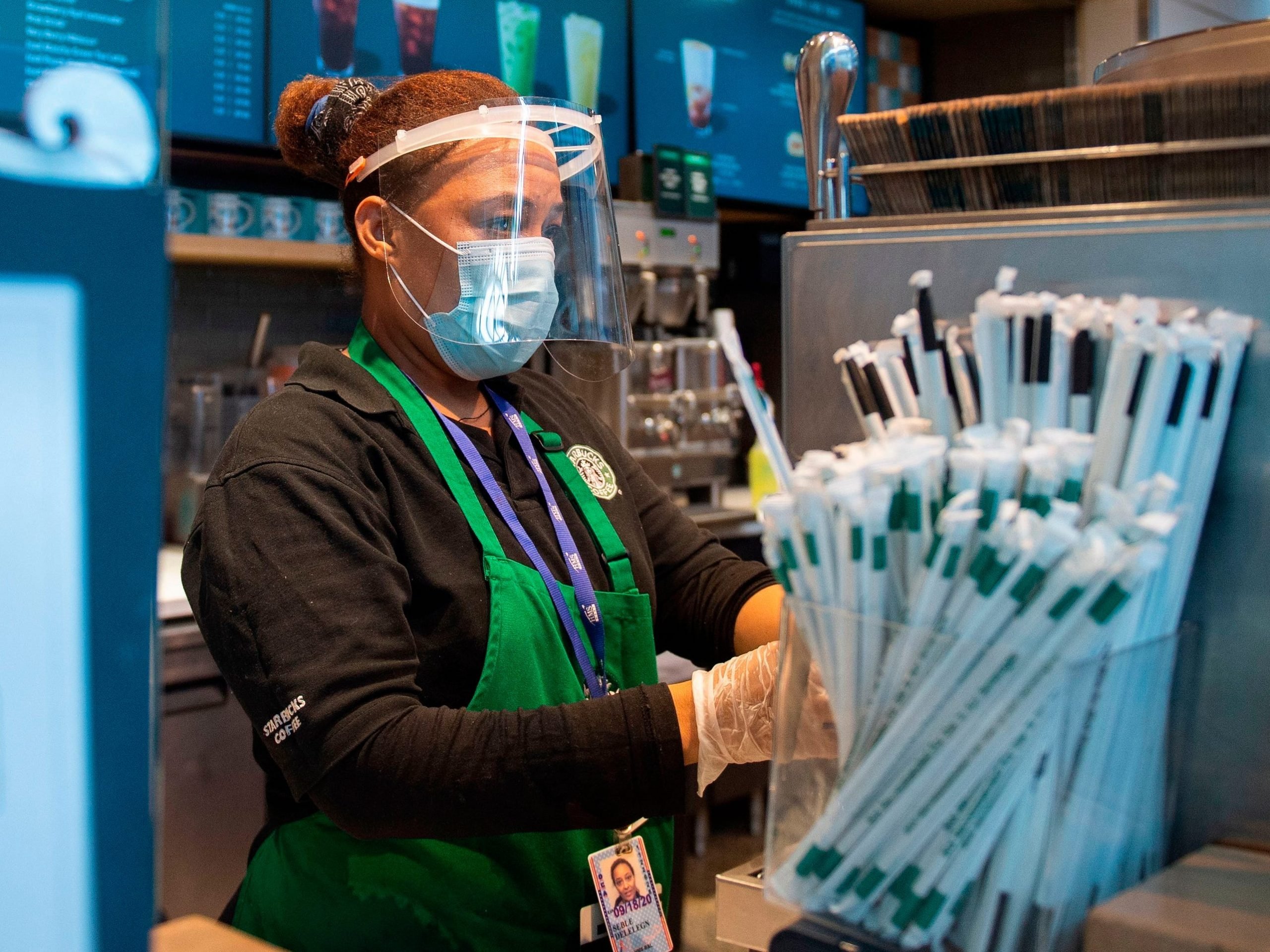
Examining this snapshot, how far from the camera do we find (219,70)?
3.08m

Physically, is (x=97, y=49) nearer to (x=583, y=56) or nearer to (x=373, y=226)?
(x=373, y=226)

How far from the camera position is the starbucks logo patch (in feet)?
4.91

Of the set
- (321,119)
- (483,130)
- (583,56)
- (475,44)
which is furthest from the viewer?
(583,56)

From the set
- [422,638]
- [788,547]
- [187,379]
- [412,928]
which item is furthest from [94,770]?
[187,379]

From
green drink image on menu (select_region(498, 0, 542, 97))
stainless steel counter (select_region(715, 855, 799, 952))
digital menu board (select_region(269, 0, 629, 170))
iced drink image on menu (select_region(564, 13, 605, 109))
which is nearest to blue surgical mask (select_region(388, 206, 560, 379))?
stainless steel counter (select_region(715, 855, 799, 952))

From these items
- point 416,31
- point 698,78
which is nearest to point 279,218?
point 416,31

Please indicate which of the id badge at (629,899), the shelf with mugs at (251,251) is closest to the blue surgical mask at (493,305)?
the id badge at (629,899)

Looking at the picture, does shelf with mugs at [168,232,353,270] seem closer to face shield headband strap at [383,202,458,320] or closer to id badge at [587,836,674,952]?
face shield headband strap at [383,202,458,320]

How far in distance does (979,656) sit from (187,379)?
2.97 meters

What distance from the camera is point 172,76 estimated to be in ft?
9.82

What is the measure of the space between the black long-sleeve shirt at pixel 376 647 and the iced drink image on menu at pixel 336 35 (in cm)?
219

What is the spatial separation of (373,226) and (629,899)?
843 millimetres

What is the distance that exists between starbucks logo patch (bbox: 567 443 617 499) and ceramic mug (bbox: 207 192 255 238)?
1828 mm

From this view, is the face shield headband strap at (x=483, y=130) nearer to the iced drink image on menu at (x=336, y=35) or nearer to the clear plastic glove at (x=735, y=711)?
the clear plastic glove at (x=735, y=711)
